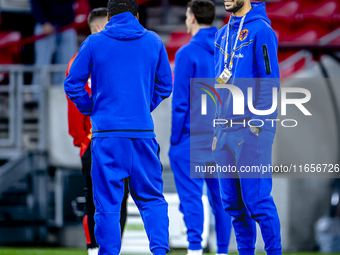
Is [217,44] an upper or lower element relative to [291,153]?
upper

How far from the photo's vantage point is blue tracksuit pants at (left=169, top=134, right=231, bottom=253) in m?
3.63

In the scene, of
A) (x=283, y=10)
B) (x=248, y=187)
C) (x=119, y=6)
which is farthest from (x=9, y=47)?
(x=248, y=187)

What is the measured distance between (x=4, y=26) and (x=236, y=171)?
7689mm

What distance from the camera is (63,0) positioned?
7.37 metres

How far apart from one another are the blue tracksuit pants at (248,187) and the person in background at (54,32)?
4201 mm

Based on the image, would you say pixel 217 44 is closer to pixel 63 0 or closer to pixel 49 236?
pixel 49 236

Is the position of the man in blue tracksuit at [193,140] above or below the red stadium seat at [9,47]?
below

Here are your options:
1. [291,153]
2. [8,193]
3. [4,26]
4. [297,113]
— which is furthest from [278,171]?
[4,26]

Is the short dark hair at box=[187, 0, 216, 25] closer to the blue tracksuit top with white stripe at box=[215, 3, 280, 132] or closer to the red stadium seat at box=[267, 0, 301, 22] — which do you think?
the blue tracksuit top with white stripe at box=[215, 3, 280, 132]

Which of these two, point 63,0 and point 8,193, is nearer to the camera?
point 8,193

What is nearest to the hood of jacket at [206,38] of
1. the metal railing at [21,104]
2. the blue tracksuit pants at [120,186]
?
the blue tracksuit pants at [120,186]

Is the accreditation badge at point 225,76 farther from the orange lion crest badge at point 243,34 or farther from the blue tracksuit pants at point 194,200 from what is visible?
the blue tracksuit pants at point 194,200

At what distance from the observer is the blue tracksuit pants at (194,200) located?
3.63 metres

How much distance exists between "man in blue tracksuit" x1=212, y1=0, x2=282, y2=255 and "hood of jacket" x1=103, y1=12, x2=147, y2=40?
0.57 metres
